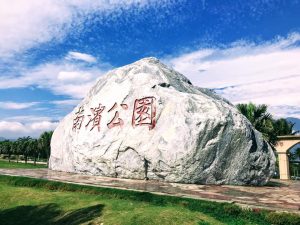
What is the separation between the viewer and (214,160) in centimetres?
1151

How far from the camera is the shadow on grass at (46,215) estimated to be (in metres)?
7.77

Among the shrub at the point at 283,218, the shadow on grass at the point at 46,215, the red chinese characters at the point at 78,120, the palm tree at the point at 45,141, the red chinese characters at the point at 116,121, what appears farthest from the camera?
the palm tree at the point at 45,141

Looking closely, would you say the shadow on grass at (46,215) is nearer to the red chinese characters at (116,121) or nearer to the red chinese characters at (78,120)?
the red chinese characters at (116,121)

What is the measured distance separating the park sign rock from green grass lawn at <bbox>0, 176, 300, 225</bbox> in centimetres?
278

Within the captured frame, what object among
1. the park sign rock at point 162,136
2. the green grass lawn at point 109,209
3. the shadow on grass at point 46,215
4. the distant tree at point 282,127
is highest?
the distant tree at point 282,127

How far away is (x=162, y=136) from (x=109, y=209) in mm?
4590

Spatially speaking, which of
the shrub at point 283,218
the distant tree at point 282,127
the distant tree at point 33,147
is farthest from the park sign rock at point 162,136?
the distant tree at point 33,147

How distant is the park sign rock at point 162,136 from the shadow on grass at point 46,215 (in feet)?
13.5

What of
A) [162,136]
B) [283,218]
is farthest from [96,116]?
[283,218]

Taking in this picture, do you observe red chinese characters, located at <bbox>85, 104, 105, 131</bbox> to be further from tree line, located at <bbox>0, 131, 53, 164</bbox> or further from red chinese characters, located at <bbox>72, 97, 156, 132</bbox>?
tree line, located at <bbox>0, 131, 53, 164</bbox>

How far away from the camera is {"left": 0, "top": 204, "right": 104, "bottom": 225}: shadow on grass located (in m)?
7.77

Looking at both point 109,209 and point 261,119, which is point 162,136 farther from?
point 261,119

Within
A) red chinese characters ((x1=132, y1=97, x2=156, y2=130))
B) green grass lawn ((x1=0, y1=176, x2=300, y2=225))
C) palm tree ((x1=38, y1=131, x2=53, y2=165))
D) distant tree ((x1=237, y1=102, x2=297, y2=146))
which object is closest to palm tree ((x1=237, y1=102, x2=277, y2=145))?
distant tree ((x1=237, y1=102, x2=297, y2=146))

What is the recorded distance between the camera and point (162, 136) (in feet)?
39.8
